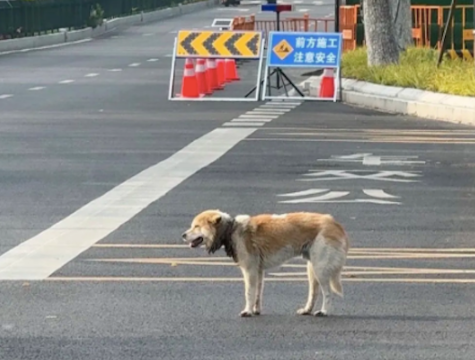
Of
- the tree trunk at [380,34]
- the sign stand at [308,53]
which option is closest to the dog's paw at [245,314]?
the sign stand at [308,53]

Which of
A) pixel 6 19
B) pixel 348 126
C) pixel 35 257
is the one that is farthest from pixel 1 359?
pixel 6 19

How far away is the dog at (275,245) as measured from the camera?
8484 millimetres

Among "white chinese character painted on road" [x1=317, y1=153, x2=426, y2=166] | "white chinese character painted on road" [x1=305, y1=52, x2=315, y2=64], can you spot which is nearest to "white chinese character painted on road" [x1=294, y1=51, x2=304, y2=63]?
"white chinese character painted on road" [x1=305, y1=52, x2=315, y2=64]

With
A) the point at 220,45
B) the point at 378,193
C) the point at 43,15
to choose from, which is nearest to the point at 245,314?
the point at 378,193

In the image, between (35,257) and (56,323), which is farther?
(35,257)

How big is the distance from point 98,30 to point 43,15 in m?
7.79

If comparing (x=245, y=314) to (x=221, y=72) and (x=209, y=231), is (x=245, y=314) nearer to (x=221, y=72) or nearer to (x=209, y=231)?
(x=209, y=231)

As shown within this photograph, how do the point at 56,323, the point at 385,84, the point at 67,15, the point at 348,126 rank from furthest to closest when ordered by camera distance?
the point at 67,15 < the point at 385,84 < the point at 348,126 < the point at 56,323

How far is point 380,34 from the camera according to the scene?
28.5 meters

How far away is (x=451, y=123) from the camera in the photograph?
859 inches

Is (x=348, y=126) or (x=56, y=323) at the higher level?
(x=56, y=323)

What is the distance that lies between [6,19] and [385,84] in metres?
24.7

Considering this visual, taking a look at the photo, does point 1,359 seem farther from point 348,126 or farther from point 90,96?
point 90,96

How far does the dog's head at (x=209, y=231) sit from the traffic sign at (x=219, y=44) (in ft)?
61.5
